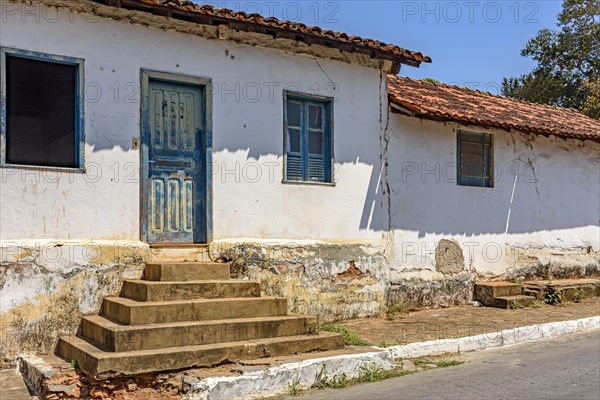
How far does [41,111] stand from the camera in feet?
24.0

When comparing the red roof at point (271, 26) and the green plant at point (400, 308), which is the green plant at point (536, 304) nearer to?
the green plant at point (400, 308)

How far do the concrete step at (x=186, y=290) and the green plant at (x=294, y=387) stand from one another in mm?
1514

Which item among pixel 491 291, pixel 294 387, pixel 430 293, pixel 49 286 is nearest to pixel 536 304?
pixel 491 291

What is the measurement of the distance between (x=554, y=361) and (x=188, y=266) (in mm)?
4406

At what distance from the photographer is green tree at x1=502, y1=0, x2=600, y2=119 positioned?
85.5 ft

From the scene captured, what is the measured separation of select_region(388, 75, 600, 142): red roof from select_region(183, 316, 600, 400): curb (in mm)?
3731

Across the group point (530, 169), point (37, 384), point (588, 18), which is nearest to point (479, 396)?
point (37, 384)

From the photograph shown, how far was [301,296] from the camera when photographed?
28.9ft

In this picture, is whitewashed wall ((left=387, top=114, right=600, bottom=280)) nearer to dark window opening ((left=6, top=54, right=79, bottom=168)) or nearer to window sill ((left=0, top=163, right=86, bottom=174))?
window sill ((left=0, top=163, right=86, bottom=174))

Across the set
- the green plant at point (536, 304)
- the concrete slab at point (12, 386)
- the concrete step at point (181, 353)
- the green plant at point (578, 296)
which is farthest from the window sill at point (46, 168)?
the green plant at point (578, 296)

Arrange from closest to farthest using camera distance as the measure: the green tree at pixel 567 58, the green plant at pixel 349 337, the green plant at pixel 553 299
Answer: the green plant at pixel 349 337 → the green plant at pixel 553 299 → the green tree at pixel 567 58

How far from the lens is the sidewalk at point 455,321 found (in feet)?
27.5

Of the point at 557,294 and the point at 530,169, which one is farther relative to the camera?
the point at 530,169

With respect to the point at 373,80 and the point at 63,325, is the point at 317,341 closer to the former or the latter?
the point at 63,325
